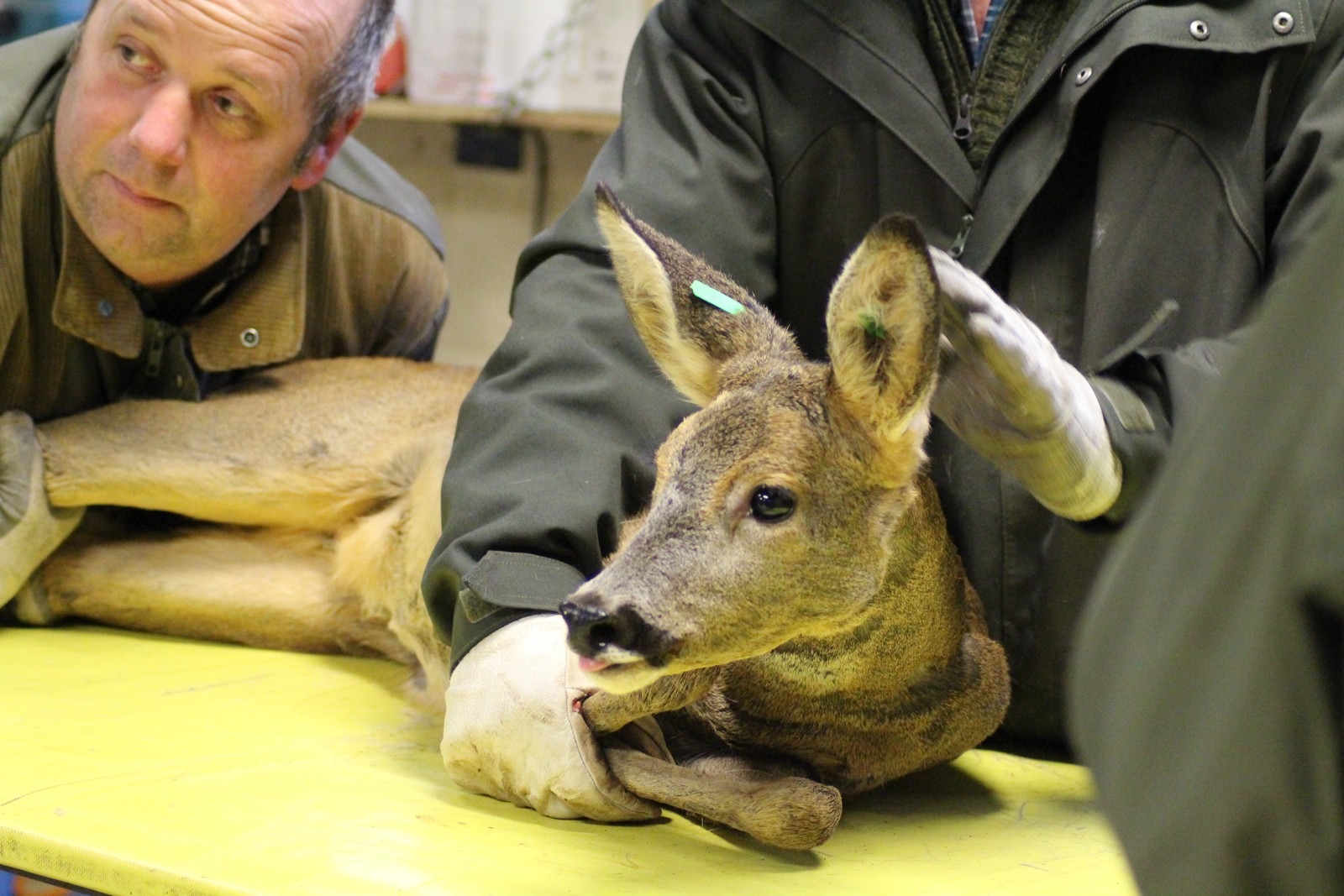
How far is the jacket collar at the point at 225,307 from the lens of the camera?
3094 millimetres

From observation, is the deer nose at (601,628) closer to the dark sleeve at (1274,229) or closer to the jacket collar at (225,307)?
the dark sleeve at (1274,229)

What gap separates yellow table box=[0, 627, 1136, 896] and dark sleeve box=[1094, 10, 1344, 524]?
55 centimetres

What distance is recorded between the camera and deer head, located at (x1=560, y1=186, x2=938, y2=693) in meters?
1.65

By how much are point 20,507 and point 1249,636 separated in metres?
2.92

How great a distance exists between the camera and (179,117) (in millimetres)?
2938

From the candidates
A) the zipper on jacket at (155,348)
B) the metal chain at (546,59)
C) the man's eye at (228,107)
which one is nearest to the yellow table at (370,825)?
the zipper on jacket at (155,348)

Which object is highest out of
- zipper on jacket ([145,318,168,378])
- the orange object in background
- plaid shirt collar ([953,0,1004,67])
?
plaid shirt collar ([953,0,1004,67])

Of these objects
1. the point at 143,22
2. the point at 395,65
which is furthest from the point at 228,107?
the point at 395,65

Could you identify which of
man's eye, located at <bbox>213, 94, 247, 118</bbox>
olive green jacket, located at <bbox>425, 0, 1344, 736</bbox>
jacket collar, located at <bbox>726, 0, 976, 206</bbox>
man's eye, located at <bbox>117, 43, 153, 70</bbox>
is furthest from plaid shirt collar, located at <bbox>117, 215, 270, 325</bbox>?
jacket collar, located at <bbox>726, 0, 976, 206</bbox>

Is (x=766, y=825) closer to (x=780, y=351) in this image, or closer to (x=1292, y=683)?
(x=780, y=351)

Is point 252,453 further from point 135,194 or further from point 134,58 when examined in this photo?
point 134,58

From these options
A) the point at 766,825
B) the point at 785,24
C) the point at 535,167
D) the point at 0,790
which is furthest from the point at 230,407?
the point at 535,167

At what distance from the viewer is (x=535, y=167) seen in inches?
232

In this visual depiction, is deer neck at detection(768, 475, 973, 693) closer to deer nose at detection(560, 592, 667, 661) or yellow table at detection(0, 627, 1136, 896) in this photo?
yellow table at detection(0, 627, 1136, 896)
